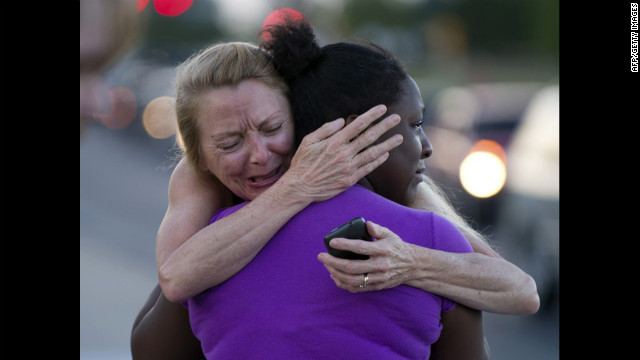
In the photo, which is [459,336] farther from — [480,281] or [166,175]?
[166,175]

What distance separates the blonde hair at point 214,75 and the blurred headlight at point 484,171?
662 centimetres

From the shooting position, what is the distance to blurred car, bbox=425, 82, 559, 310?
7.96m

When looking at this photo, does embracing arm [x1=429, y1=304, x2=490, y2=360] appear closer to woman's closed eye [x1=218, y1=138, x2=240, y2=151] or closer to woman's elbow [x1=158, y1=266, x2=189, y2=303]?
woman's elbow [x1=158, y1=266, x2=189, y2=303]

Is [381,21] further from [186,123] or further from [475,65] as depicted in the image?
[186,123]

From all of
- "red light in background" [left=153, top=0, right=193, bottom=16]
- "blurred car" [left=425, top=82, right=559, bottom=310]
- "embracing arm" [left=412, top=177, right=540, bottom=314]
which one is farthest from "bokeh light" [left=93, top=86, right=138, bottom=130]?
"embracing arm" [left=412, top=177, right=540, bottom=314]

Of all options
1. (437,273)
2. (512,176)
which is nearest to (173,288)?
(437,273)

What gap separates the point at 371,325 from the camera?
1.99 m

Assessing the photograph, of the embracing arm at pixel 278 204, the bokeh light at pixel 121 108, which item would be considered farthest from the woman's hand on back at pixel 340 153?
A: the bokeh light at pixel 121 108

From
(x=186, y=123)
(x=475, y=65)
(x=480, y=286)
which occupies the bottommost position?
(x=480, y=286)

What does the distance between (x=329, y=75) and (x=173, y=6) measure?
1174 inches
